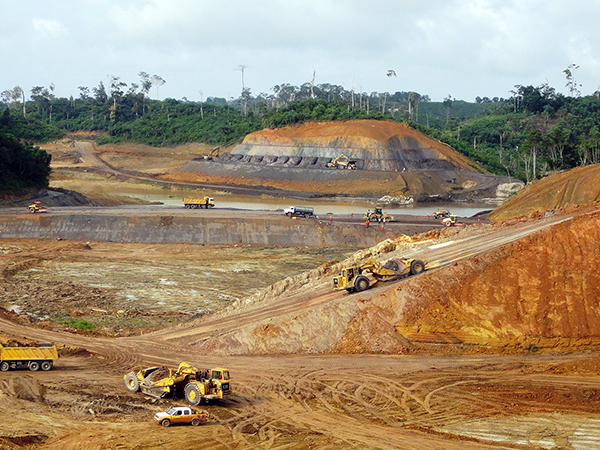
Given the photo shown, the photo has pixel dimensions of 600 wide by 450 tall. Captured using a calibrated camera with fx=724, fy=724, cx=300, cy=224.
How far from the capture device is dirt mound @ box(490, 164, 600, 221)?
213 feet

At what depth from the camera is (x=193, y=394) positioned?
83.6 feet

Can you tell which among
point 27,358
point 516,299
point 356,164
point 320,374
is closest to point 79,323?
point 27,358

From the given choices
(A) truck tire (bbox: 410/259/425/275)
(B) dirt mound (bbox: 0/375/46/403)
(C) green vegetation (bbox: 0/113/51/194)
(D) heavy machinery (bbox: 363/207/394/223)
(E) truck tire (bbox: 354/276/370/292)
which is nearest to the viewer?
(B) dirt mound (bbox: 0/375/46/403)

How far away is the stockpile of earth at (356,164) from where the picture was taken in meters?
111

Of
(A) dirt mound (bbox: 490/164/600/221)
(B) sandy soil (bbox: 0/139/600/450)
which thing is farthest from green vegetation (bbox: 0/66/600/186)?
(B) sandy soil (bbox: 0/139/600/450)

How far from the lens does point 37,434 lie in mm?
21609

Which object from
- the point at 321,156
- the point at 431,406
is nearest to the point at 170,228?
the point at 431,406

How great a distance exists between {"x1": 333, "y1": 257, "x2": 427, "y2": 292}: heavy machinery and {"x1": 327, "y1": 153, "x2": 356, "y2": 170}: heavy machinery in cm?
8081

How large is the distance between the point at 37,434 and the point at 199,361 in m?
10.2

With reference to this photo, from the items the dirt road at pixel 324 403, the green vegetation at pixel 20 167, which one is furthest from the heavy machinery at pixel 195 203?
the dirt road at pixel 324 403

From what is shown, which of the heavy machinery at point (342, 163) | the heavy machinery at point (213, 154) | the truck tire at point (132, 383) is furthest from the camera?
the heavy machinery at point (213, 154)

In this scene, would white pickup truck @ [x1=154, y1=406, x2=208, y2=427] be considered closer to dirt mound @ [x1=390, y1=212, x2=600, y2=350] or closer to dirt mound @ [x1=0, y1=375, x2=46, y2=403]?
dirt mound @ [x1=0, y1=375, x2=46, y2=403]

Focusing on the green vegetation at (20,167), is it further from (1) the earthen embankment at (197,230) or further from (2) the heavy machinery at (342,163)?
(2) the heavy machinery at (342,163)

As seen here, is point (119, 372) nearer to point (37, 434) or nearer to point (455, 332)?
point (37, 434)
